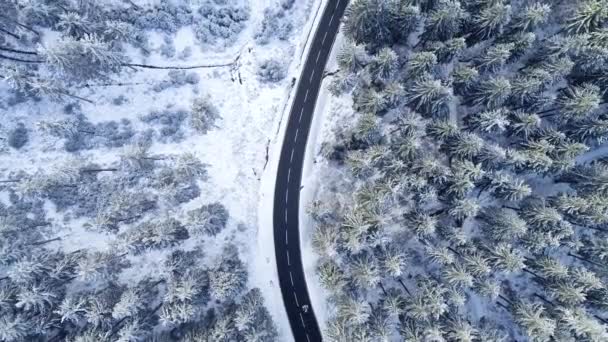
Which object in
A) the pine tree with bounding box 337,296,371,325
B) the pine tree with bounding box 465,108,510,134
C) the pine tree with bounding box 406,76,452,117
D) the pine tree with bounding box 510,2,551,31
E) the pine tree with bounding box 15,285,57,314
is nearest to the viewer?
the pine tree with bounding box 15,285,57,314

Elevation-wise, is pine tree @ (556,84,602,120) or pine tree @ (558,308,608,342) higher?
pine tree @ (556,84,602,120)

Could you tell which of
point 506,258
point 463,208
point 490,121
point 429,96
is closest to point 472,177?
point 463,208

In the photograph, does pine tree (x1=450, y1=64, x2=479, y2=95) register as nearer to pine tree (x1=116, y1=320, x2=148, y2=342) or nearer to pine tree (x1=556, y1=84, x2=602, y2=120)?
pine tree (x1=556, y1=84, x2=602, y2=120)

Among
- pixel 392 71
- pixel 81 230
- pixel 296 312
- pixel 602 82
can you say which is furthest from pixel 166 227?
pixel 602 82

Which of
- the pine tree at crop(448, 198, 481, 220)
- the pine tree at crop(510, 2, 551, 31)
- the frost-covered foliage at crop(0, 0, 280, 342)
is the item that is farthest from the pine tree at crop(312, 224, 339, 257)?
the pine tree at crop(510, 2, 551, 31)

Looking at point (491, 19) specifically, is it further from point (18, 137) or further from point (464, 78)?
point (18, 137)

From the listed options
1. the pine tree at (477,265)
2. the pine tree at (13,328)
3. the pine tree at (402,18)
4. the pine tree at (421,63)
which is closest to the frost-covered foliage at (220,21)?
the pine tree at (402,18)
